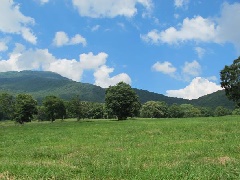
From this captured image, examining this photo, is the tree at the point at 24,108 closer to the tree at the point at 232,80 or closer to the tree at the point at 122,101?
the tree at the point at 122,101

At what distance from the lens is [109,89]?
110m

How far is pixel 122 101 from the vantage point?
106m

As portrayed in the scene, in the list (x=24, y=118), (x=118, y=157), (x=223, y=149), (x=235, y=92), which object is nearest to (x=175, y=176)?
(x=118, y=157)

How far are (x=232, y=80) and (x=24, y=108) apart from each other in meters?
72.0

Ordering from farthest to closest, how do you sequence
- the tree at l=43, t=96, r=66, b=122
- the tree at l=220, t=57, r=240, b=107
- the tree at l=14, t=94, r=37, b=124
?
the tree at l=43, t=96, r=66, b=122 → the tree at l=14, t=94, r=37, b=124 → the tree at l=220, t=57, r=240, b=107

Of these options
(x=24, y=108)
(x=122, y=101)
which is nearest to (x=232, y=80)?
(x=122, y=101)

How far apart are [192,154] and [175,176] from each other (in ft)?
22.7

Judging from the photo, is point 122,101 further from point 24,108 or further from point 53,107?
point 53,107

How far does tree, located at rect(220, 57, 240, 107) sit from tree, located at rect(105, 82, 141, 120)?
27.1m

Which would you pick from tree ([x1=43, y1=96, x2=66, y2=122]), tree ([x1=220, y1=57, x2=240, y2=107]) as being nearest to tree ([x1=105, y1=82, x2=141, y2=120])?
tree ([x1=220, y1=57, x2=240, y2=107])

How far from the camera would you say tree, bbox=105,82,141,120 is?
106 meters

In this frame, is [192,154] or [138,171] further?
[192,154]

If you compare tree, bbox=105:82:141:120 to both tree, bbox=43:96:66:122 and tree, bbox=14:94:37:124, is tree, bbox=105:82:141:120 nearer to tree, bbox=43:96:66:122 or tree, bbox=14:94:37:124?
tree, bbox=14:94:37:124

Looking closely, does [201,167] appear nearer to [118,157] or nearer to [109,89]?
[118,157]
